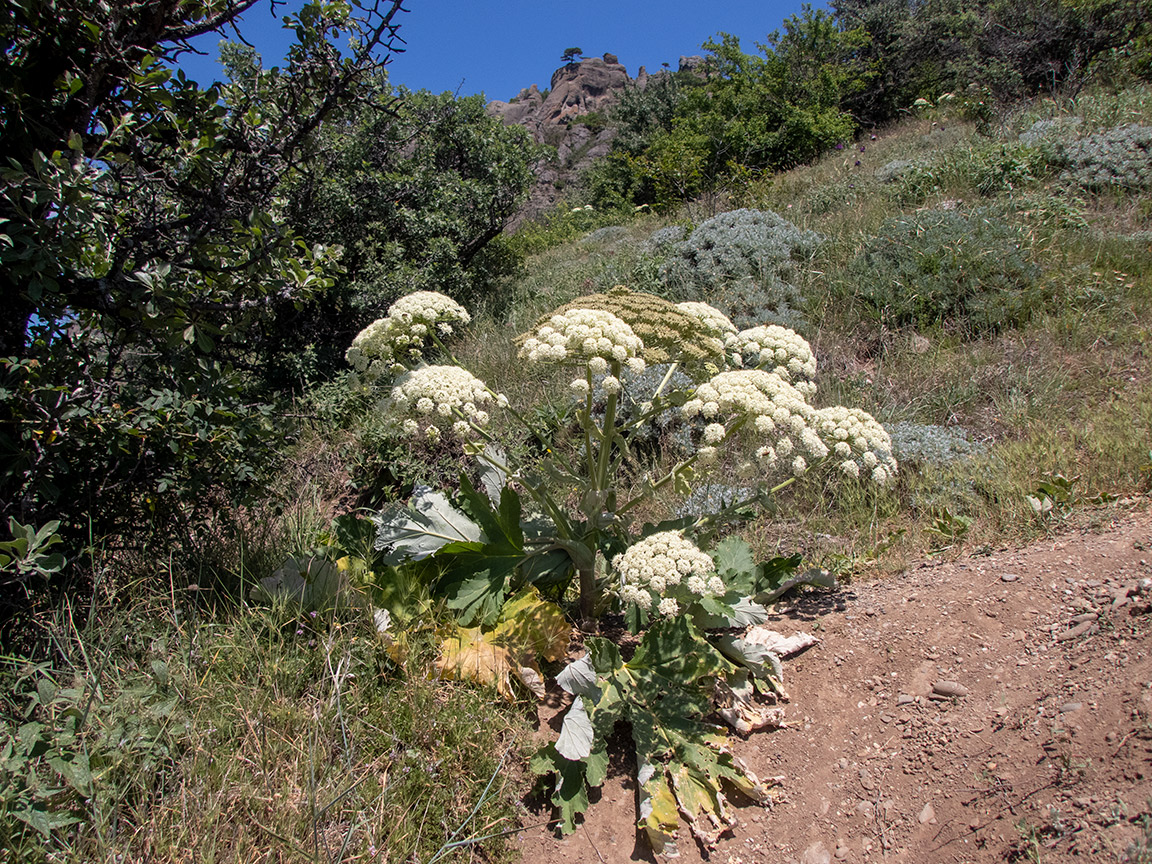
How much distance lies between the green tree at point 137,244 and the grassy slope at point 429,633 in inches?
23.1

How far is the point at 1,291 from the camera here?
2.47m

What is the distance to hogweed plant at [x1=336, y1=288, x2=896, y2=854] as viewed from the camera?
2.45 meters

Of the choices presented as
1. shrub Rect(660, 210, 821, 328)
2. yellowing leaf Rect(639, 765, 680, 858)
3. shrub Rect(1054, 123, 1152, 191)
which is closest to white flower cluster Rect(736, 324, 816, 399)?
yellowing leaf Rect(639, 765, 680, 858)

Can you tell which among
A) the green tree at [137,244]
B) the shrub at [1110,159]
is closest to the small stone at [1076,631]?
the green tree at [137,244]

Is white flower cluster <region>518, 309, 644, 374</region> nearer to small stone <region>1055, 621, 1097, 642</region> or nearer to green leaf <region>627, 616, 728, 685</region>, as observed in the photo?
green leaf <region>627, 616, 728, 685</region>

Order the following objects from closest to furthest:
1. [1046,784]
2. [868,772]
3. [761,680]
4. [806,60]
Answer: [1046,784] < [868,772] < [761,680] < [806,60]

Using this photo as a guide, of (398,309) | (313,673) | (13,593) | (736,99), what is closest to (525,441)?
(398,309)

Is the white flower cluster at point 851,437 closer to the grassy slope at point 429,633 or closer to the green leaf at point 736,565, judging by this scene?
the green leaf at point 736,565

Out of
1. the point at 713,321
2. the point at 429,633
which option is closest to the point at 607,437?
the point at 713,321

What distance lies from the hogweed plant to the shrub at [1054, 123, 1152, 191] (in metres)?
6.79

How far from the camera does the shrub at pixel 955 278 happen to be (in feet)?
19.0

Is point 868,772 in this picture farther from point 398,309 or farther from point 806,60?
point 806,60

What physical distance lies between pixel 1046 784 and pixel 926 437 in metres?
2.85

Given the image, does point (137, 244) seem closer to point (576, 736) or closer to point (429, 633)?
point (429, 633)
